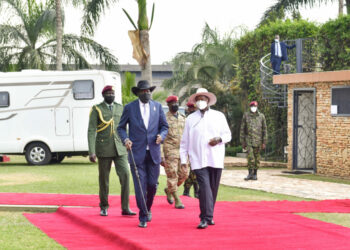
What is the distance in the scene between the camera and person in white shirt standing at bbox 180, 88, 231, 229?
29.9 ft

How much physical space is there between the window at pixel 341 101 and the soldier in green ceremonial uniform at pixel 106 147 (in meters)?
9.35

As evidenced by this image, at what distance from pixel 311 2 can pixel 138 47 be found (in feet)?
31.9

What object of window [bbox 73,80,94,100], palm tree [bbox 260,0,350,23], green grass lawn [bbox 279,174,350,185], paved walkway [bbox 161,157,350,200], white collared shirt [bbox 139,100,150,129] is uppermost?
palm tree [bbox 260,0,350,23]

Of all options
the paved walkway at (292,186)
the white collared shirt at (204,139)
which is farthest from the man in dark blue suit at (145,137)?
the paved walkway at (292,186)

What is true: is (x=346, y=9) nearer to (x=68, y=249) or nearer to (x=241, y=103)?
(x=241, y=103)

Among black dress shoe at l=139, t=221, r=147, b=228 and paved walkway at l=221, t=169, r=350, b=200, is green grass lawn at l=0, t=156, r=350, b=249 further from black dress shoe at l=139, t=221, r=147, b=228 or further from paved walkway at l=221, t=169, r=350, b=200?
black dress shoe at l=139, t=221, r=147, b=228

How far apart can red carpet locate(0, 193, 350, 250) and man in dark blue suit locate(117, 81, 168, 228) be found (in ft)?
1.82

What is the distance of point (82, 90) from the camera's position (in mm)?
22344

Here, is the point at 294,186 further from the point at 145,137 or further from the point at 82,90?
→ the point at 82,90

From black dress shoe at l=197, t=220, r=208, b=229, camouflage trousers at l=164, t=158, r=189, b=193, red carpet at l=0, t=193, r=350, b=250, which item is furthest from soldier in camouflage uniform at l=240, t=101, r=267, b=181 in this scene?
black dress shoe at l=197, t=220, r=208, b=229

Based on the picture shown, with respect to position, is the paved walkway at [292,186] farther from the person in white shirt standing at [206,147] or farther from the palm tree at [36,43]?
the palm tree at [36,43]

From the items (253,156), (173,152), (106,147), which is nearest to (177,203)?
(173,152)

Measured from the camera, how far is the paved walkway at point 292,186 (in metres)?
14.2

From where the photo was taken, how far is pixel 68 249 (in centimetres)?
812
